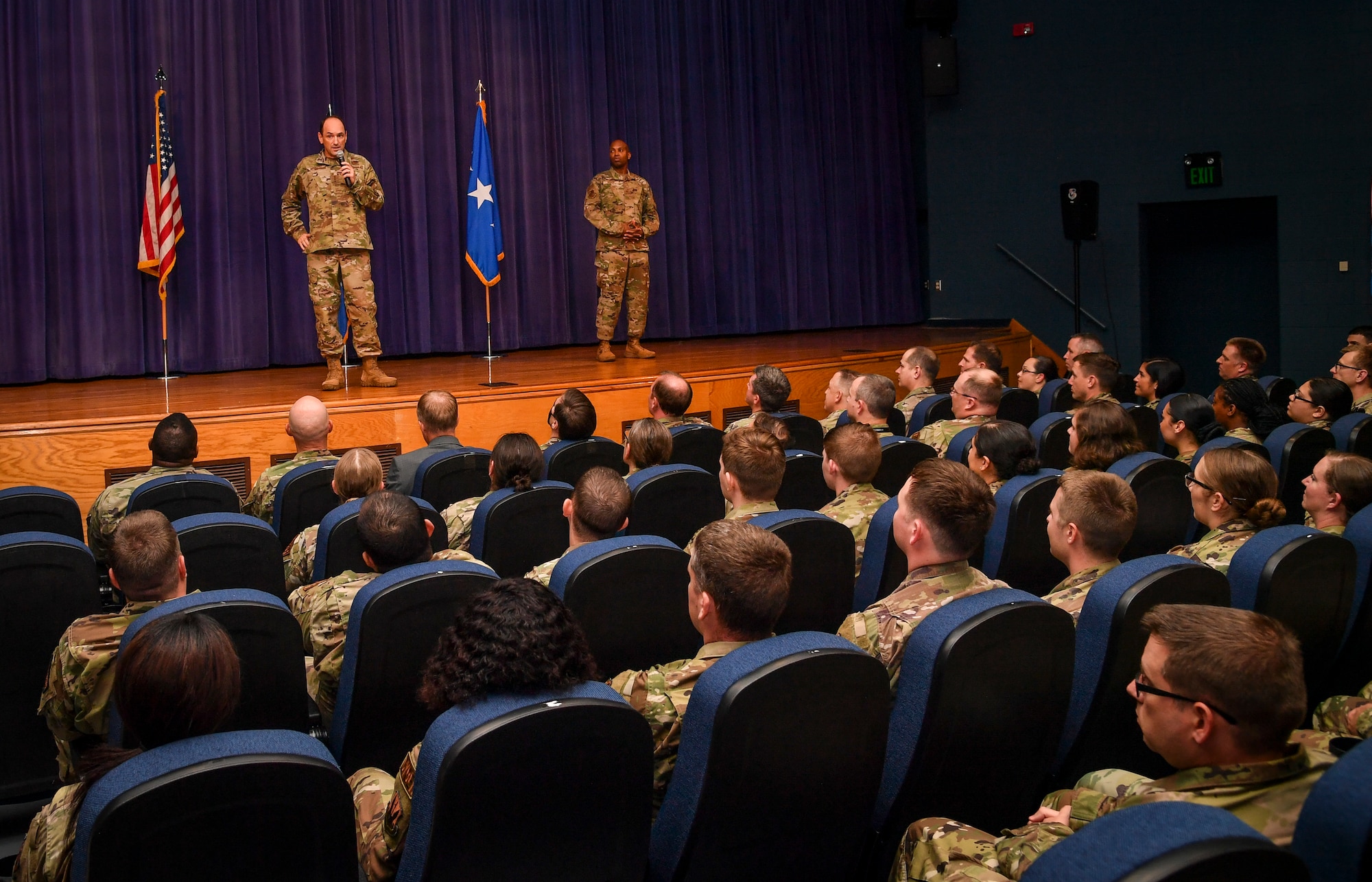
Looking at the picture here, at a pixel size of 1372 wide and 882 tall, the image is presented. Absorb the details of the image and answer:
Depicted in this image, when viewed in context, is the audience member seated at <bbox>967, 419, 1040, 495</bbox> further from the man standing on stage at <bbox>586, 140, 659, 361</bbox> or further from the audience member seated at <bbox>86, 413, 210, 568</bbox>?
the man standing on stage at <bbox>586, 140, 659, 361</bbox>

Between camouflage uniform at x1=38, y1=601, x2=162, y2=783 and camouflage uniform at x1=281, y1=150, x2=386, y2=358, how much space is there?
4.61 metres

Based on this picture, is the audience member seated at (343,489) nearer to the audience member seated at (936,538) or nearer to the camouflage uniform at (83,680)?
the camouflage uniform at (83,680)

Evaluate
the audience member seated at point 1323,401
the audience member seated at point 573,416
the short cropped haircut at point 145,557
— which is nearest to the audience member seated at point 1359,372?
the audience member seated at point 1323,401

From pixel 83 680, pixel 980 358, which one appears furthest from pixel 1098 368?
pixel 83 680

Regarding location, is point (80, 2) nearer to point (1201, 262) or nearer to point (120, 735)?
point (120, 735)

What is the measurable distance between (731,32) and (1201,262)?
500 centimetres

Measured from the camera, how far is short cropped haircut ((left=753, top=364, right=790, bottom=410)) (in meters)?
5.31

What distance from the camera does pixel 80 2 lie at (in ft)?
24.9

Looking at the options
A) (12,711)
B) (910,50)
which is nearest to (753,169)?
(910,50)

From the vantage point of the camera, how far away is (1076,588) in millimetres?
2617

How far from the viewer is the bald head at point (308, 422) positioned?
15.0ft

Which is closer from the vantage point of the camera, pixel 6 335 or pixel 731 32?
pixel 6 335

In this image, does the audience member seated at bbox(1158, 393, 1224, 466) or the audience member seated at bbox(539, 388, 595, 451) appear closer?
the audience member seated at bbox(1158, 393, 1224, 466)

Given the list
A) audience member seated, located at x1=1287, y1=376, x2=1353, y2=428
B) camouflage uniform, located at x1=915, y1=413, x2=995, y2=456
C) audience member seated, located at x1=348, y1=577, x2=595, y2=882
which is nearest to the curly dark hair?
audience member seated, located at x1=348, y1=577, x2=595, y2=882
